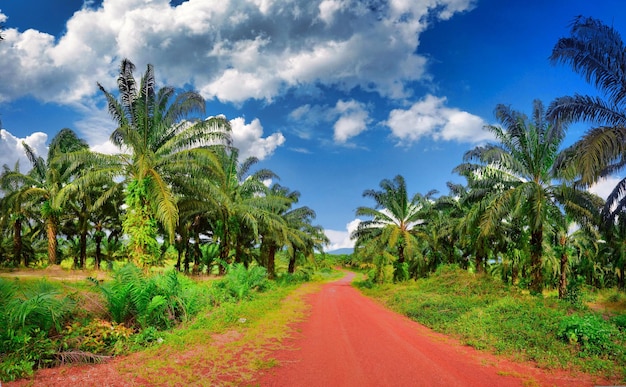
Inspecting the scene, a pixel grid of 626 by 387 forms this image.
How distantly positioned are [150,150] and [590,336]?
57.3ft

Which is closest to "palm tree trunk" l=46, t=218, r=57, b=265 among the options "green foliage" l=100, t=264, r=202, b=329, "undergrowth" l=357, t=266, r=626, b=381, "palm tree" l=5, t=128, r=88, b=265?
"palm tree" l=5, t=128, r=88, b=265

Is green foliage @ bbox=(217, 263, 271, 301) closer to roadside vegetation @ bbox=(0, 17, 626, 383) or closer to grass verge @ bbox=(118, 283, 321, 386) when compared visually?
roadside vegetation @ bbox=(0, 17, 626, 383)

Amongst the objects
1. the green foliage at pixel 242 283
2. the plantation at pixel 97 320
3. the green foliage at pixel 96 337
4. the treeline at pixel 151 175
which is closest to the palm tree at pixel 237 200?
the treeline at pixel 151 175

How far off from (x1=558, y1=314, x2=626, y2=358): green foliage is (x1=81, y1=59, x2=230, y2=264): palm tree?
A: 13718 millimetres

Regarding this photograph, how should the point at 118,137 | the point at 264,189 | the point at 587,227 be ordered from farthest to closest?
the point at 264,189, the point at 587,227, the point at 118,137

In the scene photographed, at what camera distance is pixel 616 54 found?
12484 millimetres

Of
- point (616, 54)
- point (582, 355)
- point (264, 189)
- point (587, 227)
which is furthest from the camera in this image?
point (264, 189)

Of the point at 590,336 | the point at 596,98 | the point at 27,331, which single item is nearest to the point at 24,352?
the point at 27,331

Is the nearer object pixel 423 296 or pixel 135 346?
pixel 135 346

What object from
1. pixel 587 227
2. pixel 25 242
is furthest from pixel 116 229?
pixel 587 227

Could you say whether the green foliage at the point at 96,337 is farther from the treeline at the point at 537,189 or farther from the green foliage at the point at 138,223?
the treeline at the point at 537,189

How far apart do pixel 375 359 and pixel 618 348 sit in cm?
550

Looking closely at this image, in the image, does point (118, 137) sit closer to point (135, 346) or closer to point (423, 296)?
point (135, 346)

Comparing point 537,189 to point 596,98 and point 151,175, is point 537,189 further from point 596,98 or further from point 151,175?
point 151,175
